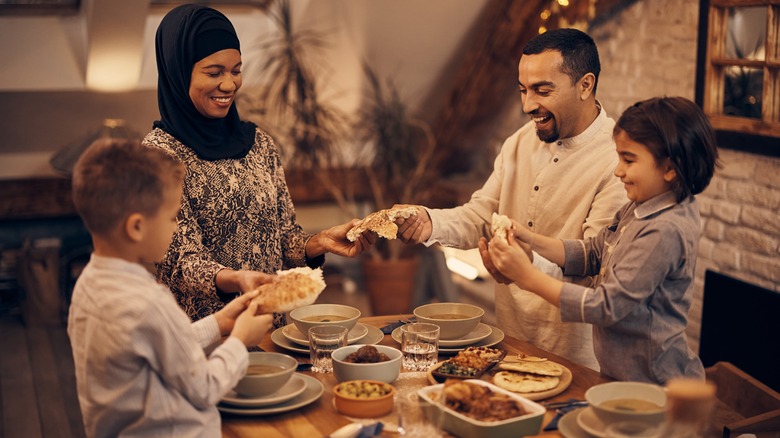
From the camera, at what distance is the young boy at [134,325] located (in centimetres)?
176

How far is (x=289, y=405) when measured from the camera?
2.10 meters

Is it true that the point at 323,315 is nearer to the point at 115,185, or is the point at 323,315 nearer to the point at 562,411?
the point at 562,411

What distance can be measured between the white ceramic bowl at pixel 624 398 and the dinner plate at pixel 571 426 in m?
0.06

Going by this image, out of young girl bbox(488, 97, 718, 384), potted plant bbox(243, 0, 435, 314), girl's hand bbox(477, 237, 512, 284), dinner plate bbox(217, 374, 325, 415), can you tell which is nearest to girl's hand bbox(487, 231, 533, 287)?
young girl bbox(488, 97, 718, 384)

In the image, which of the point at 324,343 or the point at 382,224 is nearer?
the point at 324,343

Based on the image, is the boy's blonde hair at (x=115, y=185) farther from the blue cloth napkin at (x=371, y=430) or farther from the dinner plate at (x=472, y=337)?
the dinner plate at (x=472, y=337)

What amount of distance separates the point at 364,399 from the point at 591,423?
1.67 feet

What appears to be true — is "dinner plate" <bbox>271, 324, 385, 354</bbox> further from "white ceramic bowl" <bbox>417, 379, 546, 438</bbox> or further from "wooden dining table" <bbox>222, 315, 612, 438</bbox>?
"white ceramic bowl" <bbox>417, 379, 546, 438</bbox>

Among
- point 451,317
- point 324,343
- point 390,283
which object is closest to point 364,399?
point 324,343

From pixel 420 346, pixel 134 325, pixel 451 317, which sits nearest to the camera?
pixel 134 325

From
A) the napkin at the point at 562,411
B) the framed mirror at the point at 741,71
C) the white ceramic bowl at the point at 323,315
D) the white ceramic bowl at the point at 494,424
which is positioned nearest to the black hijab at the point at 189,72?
the white ceramic bowl at the point at 323,315

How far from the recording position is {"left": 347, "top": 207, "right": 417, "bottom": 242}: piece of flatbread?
9.37 feet

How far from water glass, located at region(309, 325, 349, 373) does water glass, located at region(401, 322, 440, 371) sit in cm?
17

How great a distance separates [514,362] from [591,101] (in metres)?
0.98
